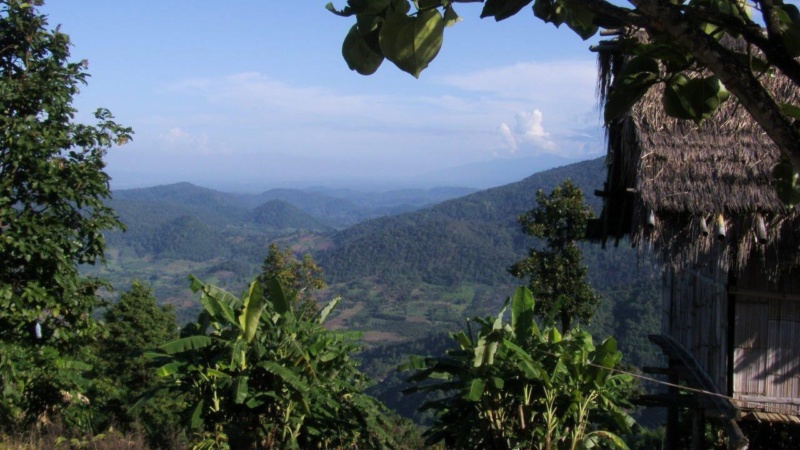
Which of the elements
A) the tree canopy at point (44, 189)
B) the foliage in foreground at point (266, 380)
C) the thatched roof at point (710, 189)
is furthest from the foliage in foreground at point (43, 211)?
the thatched roof at point (710, 189)

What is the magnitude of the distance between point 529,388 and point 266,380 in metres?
1.53

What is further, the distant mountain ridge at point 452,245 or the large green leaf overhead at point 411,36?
the distant mountain ridge at point 452,245

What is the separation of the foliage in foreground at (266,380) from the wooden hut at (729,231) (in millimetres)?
2324

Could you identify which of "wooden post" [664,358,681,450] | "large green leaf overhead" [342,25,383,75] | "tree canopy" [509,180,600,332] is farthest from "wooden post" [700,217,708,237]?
"tree canopy" [509,180,600,332]

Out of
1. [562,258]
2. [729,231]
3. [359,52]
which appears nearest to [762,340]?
[729,231]

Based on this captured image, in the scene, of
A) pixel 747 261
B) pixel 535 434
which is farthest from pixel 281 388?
pixel 747 261

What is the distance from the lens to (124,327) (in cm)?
1694

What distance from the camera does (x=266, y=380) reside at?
4.45 metres

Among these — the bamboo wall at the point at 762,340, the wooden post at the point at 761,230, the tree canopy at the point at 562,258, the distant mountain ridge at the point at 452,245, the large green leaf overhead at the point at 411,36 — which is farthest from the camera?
the distant mountain ridge at the point at 452,245

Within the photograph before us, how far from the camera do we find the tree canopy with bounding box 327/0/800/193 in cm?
97

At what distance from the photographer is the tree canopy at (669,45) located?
97 centimetres

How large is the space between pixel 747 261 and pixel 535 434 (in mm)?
2405

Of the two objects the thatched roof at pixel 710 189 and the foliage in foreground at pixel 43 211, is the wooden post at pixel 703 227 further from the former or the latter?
the foliage in foreground at pixel 43 211

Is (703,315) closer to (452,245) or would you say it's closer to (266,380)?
(266,380)
